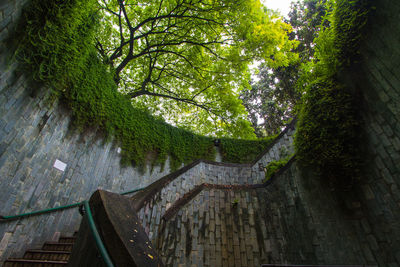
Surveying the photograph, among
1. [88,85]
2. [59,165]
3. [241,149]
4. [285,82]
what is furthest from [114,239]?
[285,82]

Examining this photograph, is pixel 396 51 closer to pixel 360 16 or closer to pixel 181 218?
pixel 360 16

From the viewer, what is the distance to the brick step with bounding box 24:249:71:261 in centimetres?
357

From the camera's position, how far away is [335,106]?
3643 millimetres

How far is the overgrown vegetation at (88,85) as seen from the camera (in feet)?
12.5

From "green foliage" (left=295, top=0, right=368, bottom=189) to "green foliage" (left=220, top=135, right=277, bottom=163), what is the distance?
630cm

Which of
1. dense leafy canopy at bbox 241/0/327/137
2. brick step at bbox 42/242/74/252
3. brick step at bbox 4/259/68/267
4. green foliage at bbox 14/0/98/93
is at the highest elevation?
dense leafy canopy at bbox 241/0/327/137

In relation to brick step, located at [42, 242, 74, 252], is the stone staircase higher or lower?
lower

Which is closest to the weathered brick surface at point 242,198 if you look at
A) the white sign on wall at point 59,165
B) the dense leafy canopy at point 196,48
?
the white sign on wall at point 59,165

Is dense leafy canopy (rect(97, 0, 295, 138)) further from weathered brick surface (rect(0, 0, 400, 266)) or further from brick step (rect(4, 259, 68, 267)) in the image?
brick step (rect(4, 259, 68, 267))

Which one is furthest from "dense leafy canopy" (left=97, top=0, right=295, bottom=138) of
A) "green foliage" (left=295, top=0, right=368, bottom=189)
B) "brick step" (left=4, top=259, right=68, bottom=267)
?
"brick step" (left=4, top=259, right=68, bottom=267)

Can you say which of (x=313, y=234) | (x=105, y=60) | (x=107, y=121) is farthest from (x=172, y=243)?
(x=105, y=60)

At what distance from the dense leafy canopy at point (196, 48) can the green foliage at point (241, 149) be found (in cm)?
118

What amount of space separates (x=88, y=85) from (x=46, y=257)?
4.44 metres

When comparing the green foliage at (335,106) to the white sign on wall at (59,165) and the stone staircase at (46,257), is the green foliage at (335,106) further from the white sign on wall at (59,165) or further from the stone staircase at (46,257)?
the white sign on wall at (59,165)
